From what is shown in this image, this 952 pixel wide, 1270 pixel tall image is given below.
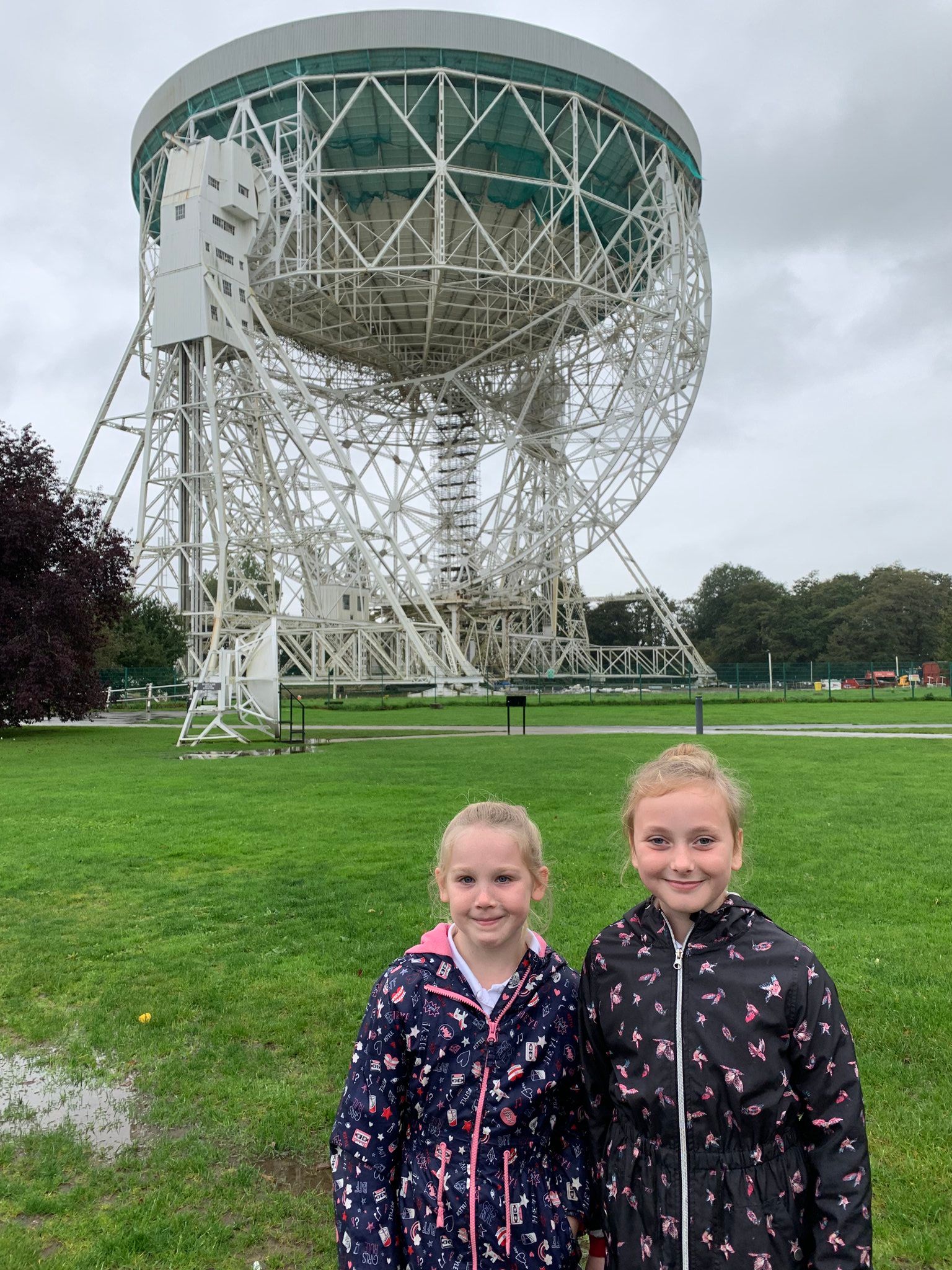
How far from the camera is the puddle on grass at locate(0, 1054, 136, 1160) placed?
122 inches

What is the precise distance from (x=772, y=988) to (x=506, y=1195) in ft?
2.21

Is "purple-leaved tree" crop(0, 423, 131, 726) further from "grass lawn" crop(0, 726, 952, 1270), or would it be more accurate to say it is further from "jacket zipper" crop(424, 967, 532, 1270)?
"jacket zipper" crop(424, 967, 532, 1270)

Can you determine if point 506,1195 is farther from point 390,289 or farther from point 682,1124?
point 390,289

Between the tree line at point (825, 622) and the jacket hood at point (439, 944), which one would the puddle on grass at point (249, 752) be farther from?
Result: the tree line at point (825, 622)

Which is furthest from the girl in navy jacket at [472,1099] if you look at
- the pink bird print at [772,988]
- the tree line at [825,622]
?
the tree line at [825,622]

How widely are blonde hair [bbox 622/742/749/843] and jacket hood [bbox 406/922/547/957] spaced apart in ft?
1.00

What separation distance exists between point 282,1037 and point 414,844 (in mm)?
3695

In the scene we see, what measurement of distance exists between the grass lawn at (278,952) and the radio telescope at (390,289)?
55.1ft

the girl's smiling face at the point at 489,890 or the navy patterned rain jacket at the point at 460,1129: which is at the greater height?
the girl's smiling face at the point at 489,890

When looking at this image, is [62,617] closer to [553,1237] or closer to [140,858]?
[140,858]

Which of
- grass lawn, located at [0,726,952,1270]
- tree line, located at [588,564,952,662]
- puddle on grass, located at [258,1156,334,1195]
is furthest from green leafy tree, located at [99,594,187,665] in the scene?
tree line, located at [588,564,952,662]

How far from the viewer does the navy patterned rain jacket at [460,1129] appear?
1.90 meters

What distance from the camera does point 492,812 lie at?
6.96 feet

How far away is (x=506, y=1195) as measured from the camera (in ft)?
6.23
